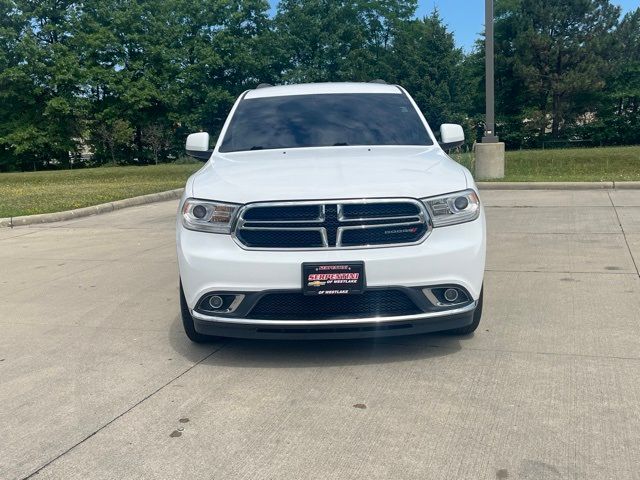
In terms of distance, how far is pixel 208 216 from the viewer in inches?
150

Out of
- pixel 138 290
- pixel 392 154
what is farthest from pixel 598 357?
pixel 138 290

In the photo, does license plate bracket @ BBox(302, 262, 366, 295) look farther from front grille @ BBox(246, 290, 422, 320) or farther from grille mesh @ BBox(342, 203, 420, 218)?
grille mesh @ BBox(342, 203, 420, 218)

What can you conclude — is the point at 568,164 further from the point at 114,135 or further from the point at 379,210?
the point at 114,135

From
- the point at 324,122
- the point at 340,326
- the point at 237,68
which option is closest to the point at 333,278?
the point at 340,326

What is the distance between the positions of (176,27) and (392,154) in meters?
49.2

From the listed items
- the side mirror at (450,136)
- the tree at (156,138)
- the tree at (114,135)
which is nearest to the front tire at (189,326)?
the side mirror at (450,136)

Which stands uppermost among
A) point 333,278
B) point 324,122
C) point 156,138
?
point 156,138

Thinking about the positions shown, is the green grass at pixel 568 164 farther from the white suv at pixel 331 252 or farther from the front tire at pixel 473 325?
the white suv at pixel 331 252

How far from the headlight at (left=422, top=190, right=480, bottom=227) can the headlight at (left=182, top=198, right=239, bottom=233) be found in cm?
117

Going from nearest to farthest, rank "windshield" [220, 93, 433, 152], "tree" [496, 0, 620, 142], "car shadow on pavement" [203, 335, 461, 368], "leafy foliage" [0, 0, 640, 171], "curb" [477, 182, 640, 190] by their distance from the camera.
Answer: "car shadow on pavement" [203, 335, 461, 368]
"windshield" [220, 93, 433, 152]
"curb" [477, 182, 640, 190]
"tree" [496, 0, 620, 142]
"leafy foliage" [0, 0, 640, 171]

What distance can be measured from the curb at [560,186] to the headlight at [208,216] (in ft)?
34.7

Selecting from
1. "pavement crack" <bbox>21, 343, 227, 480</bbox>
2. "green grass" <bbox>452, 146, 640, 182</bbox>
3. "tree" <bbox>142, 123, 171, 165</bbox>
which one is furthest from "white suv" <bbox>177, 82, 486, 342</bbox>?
"tree" <bbox>142, 123, 171, 165</bbox>

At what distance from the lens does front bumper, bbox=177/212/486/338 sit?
362 centimetres

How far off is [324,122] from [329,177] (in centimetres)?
155
